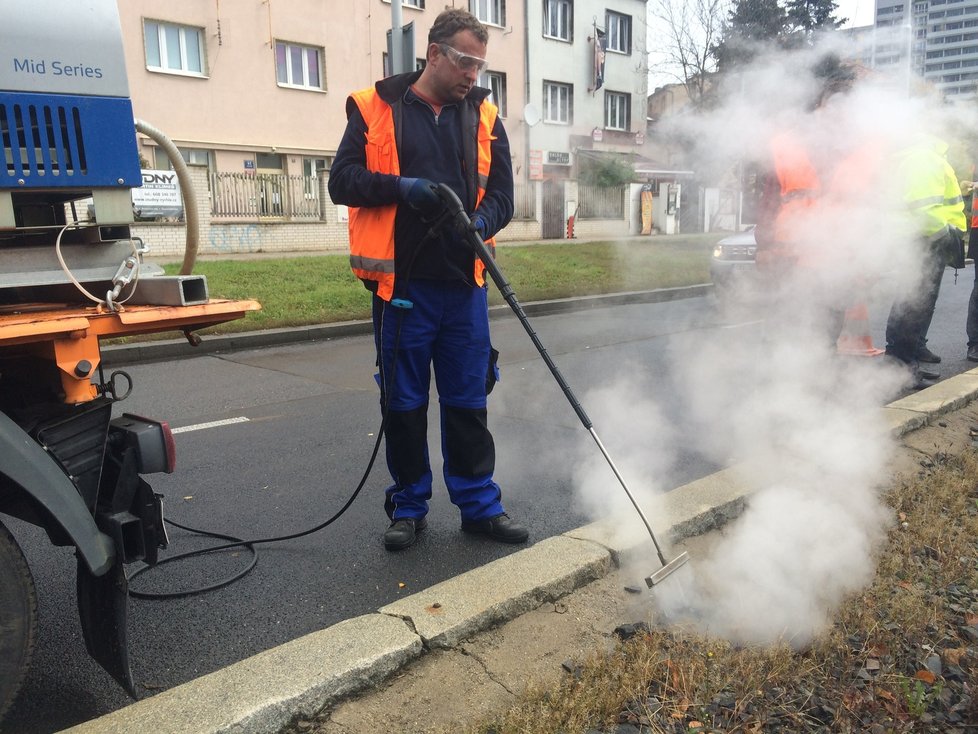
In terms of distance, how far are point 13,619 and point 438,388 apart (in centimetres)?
176

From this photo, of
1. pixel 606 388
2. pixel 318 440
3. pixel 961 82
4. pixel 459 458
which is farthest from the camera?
pixel 606 388

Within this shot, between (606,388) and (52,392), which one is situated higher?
(52,392)

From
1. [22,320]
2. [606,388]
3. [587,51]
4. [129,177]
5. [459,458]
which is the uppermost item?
[587,51]

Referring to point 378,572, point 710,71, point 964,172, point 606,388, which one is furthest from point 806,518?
point 964,172

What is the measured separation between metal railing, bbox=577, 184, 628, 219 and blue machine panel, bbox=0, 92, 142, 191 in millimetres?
7737

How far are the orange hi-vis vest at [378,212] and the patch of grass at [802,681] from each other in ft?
5.43

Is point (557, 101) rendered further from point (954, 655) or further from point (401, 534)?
point (954, 655)

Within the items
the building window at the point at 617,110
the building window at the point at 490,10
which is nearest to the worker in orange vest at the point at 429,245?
the building window at the point at 617,110

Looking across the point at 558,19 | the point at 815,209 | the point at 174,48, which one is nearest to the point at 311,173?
the point at 174,48

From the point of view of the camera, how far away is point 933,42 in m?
5.48

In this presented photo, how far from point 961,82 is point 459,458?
4.77 m

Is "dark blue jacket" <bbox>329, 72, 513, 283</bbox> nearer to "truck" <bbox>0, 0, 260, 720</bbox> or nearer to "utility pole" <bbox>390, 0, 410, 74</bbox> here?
"truck" <bbox>0, 0, 260, 720</bbox>

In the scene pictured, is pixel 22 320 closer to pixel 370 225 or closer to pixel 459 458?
pixel 370 225

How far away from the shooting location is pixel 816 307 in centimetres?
560
